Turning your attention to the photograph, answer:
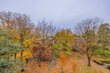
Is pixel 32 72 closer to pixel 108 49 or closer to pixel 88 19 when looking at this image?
pixel 88 19

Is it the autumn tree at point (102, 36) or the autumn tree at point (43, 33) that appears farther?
the autumn tree at point (102, 36)

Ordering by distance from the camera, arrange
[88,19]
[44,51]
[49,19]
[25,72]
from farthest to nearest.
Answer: [88,19], [49,19], [44,51], [25,72]

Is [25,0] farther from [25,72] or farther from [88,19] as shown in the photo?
[88,19]

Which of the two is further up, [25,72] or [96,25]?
[96,25]

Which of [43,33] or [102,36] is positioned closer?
[43,33]

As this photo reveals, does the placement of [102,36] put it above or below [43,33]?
below

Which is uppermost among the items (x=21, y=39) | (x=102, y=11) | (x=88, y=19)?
(x=102, y=11)

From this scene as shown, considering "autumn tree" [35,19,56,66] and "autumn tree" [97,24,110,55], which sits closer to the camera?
"autumn tree" [35,19,56,66]

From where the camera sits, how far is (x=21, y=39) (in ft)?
22.4

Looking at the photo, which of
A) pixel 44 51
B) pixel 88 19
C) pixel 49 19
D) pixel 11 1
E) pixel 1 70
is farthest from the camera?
pixel 88 19

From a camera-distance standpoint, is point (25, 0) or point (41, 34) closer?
point (41, 34)

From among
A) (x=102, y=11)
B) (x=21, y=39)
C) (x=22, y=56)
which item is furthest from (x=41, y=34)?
(x=102, y=11)

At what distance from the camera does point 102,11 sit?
16.1m

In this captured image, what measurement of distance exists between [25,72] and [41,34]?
6337 mm
